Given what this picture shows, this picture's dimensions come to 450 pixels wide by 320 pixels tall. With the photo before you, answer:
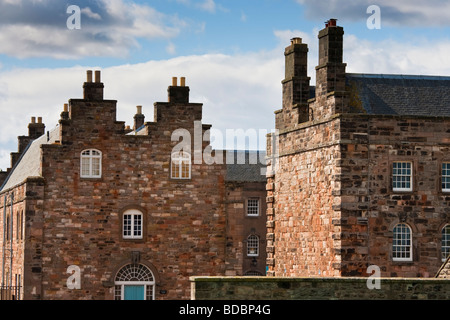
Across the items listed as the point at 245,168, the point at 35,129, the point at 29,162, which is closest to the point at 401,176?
the point at 245,168

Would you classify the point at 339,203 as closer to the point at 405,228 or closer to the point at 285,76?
the point at 405,228

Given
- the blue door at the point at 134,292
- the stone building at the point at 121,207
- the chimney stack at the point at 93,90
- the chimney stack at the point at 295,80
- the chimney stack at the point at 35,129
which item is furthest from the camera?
the chimney stack at the point at 35,129

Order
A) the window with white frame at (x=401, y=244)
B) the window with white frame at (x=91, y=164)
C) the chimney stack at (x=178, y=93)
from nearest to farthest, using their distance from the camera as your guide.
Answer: the window with white frame at (x=401, y=244)
the window with white frame at (x=91, y=164)
the chimney stack at (x=178, y=93)

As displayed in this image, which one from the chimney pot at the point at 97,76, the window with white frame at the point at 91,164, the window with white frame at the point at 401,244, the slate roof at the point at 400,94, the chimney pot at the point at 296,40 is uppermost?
the chimney pot at the point at 296,40

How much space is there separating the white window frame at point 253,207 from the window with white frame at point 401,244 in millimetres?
22532

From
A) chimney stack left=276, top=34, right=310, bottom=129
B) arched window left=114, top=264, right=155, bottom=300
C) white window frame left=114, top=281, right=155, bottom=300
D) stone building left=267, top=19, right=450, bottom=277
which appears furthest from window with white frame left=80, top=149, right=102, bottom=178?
stone building left=267, top=19, right=450, bottom=277

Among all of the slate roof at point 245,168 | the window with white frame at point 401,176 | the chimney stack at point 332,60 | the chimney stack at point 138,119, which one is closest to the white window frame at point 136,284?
the slate roof at point 245,168

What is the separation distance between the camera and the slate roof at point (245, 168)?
208 feet

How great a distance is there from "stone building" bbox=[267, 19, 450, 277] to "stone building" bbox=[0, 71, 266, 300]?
1256cm

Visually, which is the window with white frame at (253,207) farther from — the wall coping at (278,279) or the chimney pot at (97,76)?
the wall coping at (278,279)

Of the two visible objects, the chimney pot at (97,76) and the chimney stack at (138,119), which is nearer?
the chimney pot at (97,76)
